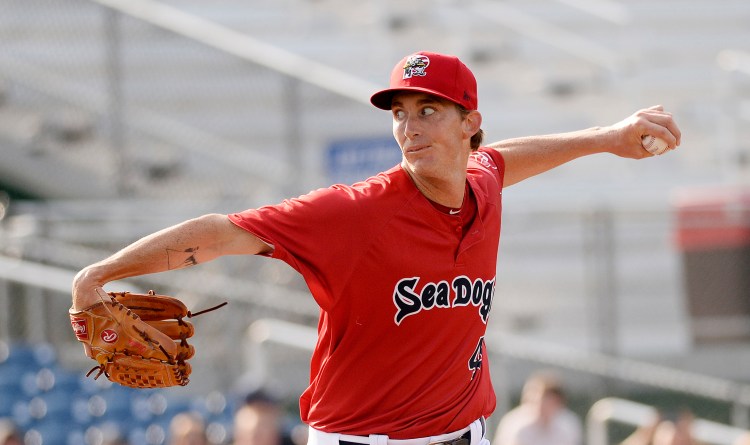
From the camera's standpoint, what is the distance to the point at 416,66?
425cm

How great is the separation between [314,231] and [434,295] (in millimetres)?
479

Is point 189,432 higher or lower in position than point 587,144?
lower

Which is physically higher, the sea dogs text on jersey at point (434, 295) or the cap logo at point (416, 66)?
the cap logo at point (416, 66)

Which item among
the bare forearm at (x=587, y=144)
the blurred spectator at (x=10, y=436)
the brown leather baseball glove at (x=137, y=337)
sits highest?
the bare forearm at (x=587, y=144)

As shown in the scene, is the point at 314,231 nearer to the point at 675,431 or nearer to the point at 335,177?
the point at 675,431

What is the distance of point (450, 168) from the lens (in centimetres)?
437

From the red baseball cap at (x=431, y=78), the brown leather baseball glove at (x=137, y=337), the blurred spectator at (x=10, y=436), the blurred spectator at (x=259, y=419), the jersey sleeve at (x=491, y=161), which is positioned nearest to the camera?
the brown leather baseball glove at (x=137, y=337)

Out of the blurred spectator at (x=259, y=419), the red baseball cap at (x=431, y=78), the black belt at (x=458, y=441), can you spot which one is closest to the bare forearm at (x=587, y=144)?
the red baseball cap at (x=431, y=78)

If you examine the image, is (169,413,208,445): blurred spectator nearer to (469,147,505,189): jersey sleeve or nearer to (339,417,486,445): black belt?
(469,147,505,189): jersey sleeve

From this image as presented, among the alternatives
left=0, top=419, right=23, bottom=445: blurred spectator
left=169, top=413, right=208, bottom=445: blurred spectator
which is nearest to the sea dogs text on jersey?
left=169, top=413, right=208, bottom=445: blurred spectator

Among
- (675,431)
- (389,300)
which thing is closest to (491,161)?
(389,300)

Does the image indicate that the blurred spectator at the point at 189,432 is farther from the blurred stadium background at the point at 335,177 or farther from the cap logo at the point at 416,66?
the cap logo at the point at 416,66

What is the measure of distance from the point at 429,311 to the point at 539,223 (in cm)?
653

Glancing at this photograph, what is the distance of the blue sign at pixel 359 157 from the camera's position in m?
10.4
